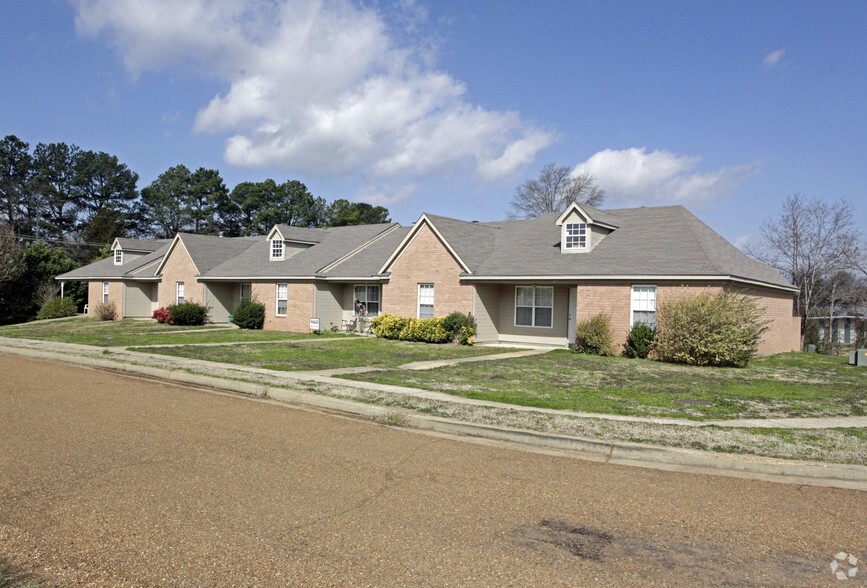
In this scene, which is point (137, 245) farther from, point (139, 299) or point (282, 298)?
point (282, 298)

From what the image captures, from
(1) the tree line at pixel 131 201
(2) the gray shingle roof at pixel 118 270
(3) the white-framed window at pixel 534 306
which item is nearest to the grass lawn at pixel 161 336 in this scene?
(3) the white-framed window at pixel 534 306

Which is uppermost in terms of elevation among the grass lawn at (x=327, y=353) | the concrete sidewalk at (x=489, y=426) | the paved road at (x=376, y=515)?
the grass lawn at (x=327, y=353)

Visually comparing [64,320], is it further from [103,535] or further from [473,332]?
[103,535]

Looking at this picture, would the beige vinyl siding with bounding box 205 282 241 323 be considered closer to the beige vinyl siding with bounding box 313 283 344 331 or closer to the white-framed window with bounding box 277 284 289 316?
the white-framed window with bounding box 277 284 289 316

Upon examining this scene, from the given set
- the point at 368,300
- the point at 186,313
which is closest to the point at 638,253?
the point at 368,300

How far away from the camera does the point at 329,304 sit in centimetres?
3153

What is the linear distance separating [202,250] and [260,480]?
114ft

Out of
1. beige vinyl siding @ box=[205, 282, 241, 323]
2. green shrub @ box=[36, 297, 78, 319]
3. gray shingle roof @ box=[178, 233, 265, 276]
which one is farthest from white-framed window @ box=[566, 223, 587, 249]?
green shrub @ box=[36, 297, 78, 319]

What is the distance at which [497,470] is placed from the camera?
287 inches

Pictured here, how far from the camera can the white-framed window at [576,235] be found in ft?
81.8

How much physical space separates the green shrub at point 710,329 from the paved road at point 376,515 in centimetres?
1285

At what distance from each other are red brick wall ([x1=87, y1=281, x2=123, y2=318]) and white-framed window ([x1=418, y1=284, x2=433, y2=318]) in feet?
81.6

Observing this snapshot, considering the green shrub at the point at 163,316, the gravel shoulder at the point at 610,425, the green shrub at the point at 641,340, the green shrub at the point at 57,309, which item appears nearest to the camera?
the gravel shoulder at the point at 610,425

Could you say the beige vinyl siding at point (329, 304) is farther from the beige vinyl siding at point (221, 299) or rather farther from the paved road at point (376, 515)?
the paved road at point (376, 515)
